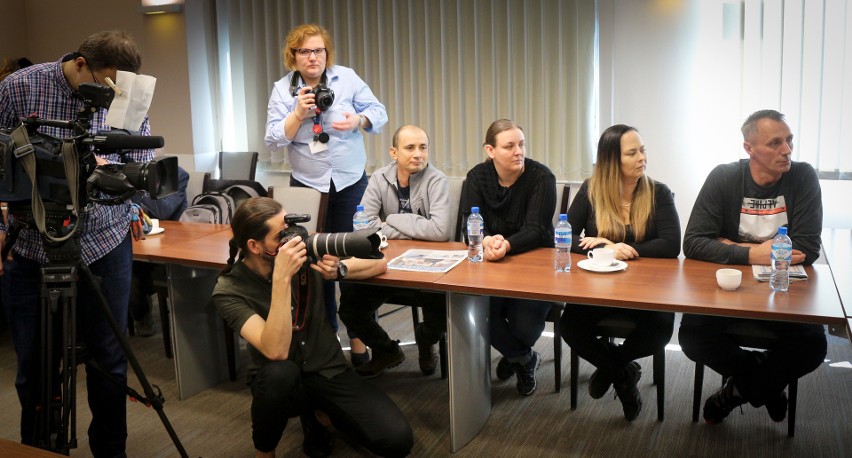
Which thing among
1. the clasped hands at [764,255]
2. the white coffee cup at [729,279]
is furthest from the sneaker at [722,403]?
the white coffee cup at [729,279]

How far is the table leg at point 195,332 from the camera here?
10.6 feet

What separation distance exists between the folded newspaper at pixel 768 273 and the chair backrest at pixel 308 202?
6.44 feet

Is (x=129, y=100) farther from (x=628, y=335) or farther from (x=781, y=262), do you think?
(x=781, y=262)

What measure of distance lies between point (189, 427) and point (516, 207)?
1580mm

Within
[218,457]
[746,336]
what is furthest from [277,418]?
[746,336]

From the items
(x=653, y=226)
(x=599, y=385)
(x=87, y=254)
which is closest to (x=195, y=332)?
(x=87, y=254)

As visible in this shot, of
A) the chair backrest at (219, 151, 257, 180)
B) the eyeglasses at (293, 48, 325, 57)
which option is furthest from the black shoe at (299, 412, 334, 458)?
the chair backrest at (219, 151, 257, 180)

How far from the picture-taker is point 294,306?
252cm

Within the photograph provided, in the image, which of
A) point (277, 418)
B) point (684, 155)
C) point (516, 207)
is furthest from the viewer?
point (684, 155)

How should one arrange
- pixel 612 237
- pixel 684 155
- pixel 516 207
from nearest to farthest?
pixel 612 237 < pixel 516 207 < pixel 684 155

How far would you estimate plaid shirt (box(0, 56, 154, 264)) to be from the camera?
2121 mm

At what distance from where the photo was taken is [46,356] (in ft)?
6.30

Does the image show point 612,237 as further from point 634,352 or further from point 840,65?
point 840,65

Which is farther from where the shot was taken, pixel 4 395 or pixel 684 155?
pixel 684 155
